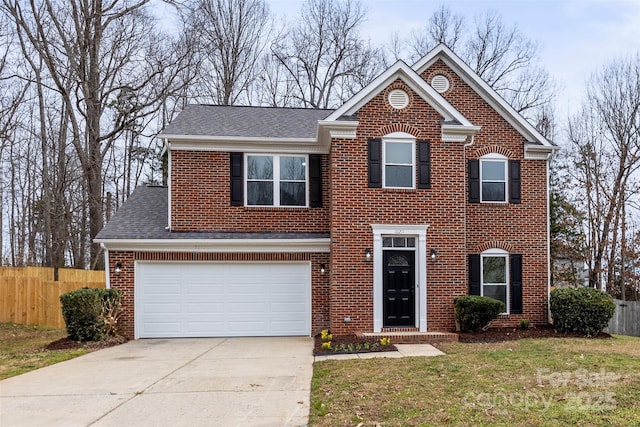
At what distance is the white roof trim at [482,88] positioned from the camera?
14.0 m

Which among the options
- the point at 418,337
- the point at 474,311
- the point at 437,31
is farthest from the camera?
the point at 437,31

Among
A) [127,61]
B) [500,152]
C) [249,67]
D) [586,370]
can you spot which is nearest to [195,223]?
[500,152]

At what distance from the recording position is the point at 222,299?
1329cm

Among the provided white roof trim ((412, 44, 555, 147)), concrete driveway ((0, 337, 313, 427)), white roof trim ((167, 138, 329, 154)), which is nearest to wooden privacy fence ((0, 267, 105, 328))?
white roof trim ((167, 138, 329, 154))

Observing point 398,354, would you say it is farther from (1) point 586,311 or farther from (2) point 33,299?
(2) point 33,299

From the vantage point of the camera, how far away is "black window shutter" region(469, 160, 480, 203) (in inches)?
545

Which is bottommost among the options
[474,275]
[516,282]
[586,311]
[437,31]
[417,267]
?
[586,311]

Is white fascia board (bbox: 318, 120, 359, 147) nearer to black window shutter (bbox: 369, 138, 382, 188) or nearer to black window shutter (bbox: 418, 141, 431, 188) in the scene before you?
black window shutter (bbox: 369, 138, 382, 188)

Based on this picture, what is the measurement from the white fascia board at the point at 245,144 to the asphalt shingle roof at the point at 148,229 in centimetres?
210

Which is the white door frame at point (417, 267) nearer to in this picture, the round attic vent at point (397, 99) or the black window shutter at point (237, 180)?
the round attic vent at point (397, 99)

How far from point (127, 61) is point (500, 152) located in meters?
15.5

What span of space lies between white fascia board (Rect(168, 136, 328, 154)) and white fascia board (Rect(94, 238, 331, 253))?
8.20 ft

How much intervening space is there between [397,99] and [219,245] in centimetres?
577

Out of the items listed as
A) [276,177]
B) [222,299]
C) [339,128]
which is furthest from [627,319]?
[222,299]
